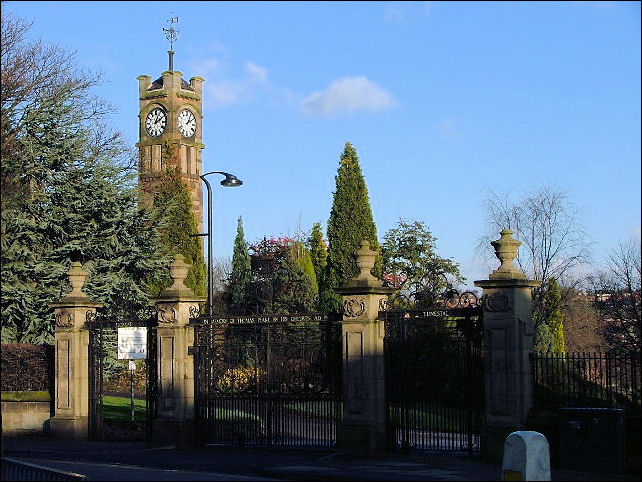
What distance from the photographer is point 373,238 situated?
49844 mm

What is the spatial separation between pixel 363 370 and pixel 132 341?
18.0 ft

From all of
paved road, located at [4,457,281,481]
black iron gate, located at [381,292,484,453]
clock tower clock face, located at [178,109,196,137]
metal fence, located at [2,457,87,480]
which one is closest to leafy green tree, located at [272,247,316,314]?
black iron gate, located at [381,292,484,453]

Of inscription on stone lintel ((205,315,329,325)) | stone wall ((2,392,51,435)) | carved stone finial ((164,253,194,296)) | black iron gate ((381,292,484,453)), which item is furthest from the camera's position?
stone wall ((2,392,51,435))

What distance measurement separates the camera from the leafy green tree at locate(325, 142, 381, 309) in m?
49.4

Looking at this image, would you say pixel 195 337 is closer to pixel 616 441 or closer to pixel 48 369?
pixel 48 369

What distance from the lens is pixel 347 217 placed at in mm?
49594

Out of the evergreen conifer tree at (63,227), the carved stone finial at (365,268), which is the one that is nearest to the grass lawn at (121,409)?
the evergreen conifer tree at (63,227)

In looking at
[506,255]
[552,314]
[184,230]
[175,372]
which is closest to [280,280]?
[184,230]

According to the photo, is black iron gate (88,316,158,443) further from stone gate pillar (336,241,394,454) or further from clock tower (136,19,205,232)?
clock tower (136,19,205,232)

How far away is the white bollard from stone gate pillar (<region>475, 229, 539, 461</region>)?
11.2ft

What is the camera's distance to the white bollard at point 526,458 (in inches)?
515

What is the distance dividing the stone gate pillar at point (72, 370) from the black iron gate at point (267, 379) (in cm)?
301

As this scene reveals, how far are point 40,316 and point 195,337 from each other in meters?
8.36

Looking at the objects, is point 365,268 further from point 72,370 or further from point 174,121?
point 174,121
